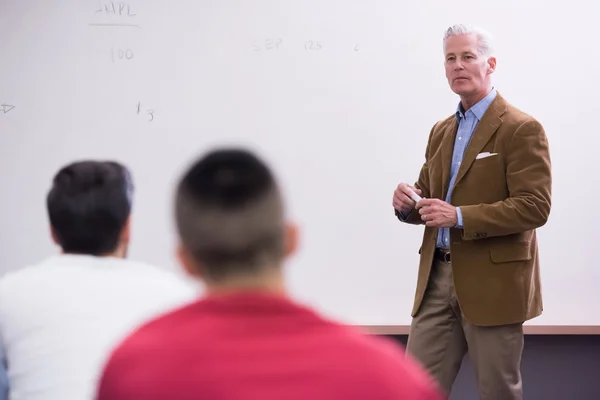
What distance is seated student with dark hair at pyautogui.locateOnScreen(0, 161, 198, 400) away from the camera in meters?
1.21

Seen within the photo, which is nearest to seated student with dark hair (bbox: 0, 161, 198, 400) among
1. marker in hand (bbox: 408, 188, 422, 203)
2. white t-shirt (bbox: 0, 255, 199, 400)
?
white t-shirt (bbox: 0, 255, 199, 400)

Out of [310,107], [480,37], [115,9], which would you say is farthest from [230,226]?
[115,9]

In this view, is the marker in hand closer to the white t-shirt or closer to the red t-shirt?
the white t-shirt

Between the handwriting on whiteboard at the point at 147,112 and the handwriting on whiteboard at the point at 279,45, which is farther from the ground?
the handwriting on whiteboard at the point at 279,45

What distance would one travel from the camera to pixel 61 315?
4.02 feet

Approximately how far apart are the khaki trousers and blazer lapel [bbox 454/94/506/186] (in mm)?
317

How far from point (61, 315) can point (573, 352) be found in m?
2.33

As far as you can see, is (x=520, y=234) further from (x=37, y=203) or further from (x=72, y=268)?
(x=37, y=203)

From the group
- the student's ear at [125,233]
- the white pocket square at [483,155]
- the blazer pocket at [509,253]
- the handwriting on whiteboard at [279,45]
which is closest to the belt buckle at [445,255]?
the blazer pocket at [509,253]

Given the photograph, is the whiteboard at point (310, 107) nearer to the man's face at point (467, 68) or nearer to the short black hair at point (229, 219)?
the man's face at point (467, 68)

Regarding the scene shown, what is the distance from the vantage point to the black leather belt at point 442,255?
2.35 m

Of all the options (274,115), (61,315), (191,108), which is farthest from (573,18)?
(61,315)

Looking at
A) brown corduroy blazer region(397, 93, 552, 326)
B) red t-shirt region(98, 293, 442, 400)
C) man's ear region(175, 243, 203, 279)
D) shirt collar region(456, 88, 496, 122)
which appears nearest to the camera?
red t-shirt region(98, 293, 442, 400)

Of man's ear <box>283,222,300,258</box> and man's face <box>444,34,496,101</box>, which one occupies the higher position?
man's face <box>444,34,496,101</box>
